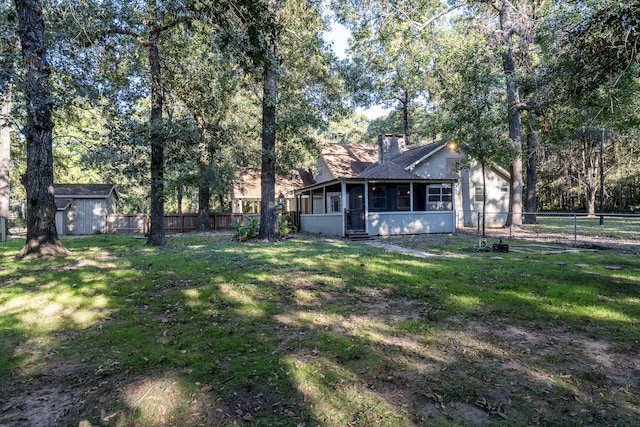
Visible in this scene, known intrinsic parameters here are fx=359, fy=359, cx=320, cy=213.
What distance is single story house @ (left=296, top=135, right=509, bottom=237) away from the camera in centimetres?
1688

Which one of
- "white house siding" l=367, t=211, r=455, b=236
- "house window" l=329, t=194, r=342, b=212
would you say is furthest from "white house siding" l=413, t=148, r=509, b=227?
"house window" l=329, t=194, r=342, b=212

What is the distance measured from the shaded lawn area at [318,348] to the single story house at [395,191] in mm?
9910

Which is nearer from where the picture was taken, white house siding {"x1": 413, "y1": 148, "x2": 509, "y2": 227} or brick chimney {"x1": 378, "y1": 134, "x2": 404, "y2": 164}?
brick chimney {"x1": 378, "y1": 134, "x2": 404, "y2": 164}

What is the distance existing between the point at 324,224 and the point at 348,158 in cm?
693

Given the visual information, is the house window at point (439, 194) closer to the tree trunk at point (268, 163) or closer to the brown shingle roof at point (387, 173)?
the brown shingle roof at point (387, 173)

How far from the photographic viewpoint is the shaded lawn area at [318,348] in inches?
104

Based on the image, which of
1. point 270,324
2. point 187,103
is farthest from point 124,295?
point 187,103

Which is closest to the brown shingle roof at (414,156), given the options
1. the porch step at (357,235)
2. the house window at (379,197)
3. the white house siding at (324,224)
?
the house window at (379,197)

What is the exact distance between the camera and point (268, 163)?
14.5m

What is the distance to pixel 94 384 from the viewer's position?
303 cm

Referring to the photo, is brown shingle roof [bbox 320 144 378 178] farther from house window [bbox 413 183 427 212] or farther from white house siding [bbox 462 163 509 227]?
white house siding [bbox 462 163 509 227]

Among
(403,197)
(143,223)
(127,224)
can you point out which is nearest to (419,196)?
(403,197)

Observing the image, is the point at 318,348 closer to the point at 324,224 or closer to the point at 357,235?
the point at 357,235

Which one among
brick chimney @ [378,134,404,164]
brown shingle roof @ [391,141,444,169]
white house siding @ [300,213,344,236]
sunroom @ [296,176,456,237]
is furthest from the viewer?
brick chimney @ [378,134,404,164]
